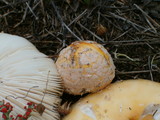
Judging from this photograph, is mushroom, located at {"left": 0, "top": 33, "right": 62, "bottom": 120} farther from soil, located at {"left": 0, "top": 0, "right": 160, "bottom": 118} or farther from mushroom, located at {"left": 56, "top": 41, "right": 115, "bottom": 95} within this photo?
soil, located at {"left": 0, "top": 0, "right": 160, "bottom": 118}

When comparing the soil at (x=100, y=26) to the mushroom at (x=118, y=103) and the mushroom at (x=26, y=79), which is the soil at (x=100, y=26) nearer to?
the mushroom at (x=118, y=103)

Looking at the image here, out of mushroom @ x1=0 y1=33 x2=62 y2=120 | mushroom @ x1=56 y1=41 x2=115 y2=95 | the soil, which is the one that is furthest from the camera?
the soil

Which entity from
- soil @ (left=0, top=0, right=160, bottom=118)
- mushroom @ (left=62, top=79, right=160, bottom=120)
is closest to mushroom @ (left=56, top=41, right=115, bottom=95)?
mushroom @ (left=62, top=79, right=160, bottom=120)

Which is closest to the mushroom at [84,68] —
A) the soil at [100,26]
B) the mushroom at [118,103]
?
the mushroom at [118,103]

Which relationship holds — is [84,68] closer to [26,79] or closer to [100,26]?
[26,79]

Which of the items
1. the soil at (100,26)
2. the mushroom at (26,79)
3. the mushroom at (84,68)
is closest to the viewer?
the mushroom at (26,79)

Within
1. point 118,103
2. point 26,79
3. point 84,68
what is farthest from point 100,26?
point 26,79
